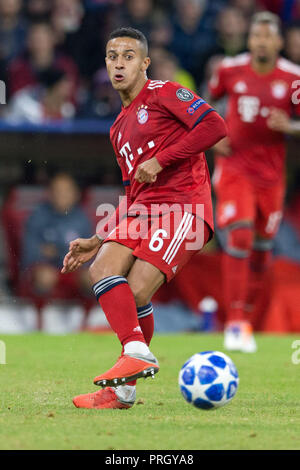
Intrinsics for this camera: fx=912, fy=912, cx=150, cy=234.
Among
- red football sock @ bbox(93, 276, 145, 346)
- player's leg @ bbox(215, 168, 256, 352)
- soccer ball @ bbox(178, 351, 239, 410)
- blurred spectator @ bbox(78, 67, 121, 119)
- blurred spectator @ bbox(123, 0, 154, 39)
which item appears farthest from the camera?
blurred spectator @ bbox(123, 0, 154, 39)

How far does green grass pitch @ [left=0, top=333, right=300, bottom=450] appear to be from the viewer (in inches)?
150

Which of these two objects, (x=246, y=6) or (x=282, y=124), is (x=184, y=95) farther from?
(x=246, y=6)

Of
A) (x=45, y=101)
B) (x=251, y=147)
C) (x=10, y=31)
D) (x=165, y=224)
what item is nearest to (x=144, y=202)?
(x=165, y=224)

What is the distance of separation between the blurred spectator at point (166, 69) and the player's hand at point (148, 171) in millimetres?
6307

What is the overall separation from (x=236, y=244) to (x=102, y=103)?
3239 mm

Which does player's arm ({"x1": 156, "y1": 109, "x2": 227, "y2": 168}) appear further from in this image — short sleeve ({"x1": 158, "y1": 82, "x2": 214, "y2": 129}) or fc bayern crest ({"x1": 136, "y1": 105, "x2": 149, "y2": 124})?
fc bayern crest ({"x1": 136, "y1": 105, "x2": 149, "y2": 124})

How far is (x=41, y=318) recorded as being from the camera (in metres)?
10.1

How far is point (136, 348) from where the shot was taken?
468cm

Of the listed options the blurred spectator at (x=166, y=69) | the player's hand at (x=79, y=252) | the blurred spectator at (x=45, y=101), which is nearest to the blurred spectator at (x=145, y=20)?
the blurred spectator at (x=166, y=69)

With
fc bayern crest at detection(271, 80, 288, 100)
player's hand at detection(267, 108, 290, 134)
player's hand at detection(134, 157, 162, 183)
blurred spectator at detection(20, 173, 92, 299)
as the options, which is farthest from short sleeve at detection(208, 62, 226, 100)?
player's hand at detection(134, 157, 162, 183)

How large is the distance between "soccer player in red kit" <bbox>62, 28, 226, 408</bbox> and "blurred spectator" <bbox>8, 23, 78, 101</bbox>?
5.98 m

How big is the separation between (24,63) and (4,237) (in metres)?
2.40

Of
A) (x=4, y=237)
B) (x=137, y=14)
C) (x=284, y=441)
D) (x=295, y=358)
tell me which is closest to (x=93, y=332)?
(x=4, y=237)
